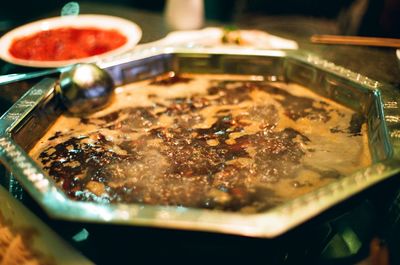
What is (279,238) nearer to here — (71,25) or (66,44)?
(66,44)

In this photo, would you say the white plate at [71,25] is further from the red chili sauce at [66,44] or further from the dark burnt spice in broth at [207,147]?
the dark burnt spice in broth at [207,147]

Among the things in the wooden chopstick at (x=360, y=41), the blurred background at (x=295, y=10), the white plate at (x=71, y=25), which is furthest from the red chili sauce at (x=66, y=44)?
the wooden chopstick at (x=360, y=41)

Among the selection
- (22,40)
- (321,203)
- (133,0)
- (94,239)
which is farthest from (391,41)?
(133,0)

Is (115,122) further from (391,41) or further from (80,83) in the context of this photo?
(391,41)

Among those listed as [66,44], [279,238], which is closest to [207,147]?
[279,238]

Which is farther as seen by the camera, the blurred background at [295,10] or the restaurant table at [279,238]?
the blurred background at [295,10]

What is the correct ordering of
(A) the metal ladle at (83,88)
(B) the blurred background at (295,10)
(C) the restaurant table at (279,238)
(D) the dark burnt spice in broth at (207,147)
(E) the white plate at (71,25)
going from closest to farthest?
(C) the restaurant table at (279,238), (D) the dark burnt spice in broth at (207,147), (A) the metal ladle at (83,88), (E) the white plate at (71,25), (B) the blurred background at (295,10)
